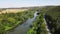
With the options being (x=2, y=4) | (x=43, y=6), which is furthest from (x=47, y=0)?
(x=2, y=4)

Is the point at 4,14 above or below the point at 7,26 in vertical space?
above

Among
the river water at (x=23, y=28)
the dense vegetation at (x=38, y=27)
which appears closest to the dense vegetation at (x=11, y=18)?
the river water at (x=23, y=28)

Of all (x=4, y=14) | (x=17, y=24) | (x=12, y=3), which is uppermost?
(x=12, y=3)

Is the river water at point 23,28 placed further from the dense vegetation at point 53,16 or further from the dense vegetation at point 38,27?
the dense vegetation at point 53,16

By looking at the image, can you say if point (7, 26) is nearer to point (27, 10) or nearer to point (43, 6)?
point (27, 10)

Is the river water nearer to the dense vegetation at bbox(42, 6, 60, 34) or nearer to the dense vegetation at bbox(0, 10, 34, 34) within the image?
the dense vegetation at bbox(0, 10, 34, 34)

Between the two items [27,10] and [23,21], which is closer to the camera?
[27,10]
